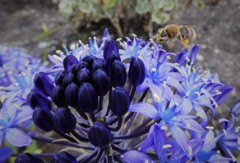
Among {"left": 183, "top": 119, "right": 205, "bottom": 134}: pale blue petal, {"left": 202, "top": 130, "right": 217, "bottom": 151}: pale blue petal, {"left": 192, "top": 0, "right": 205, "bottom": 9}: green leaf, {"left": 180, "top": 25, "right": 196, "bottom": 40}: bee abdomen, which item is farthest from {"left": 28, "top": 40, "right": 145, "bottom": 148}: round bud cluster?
{"left": 192, "top": 0, "right": 205, "bottom": 9}: green leaf

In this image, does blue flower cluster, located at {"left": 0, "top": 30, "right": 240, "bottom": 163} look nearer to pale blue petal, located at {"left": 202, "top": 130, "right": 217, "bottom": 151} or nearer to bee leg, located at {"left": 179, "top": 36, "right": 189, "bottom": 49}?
pale blue petal, located at {"left": 202, "top": 130, "right": 217, "bottom": 151}

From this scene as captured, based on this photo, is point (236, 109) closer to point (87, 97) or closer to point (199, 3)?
point (87, 97)

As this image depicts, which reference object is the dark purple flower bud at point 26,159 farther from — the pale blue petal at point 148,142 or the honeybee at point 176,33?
the honeybee at point 176,33

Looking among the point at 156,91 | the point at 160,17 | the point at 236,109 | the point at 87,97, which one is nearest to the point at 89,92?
the point at 87,97

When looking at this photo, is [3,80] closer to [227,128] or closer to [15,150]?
[15,150]

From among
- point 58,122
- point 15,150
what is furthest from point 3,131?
point 15,150

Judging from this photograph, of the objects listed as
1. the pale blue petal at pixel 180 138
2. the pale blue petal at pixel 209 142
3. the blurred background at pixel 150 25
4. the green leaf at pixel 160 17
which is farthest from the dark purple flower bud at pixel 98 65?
the green leaf at pixel 160 17
